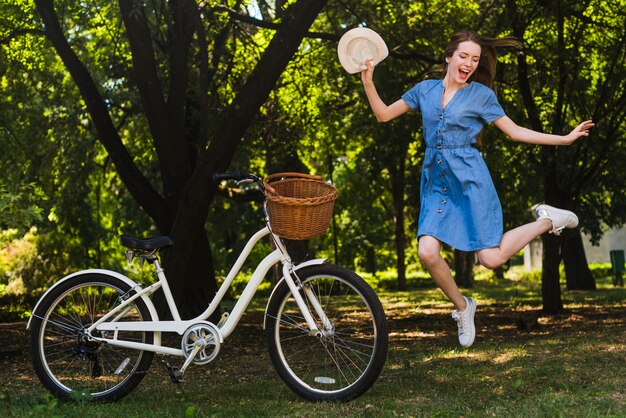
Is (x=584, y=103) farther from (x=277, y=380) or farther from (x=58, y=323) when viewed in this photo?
(x=58, y=323)

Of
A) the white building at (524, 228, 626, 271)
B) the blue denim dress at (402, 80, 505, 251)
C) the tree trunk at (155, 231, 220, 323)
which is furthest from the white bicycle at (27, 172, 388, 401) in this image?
the white building at (524, 228, 626, 271)

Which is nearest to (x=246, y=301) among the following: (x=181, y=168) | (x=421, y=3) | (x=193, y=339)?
(x=193, y=339)

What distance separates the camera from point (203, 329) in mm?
5375

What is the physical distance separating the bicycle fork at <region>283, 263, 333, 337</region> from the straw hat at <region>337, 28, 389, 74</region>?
134cm

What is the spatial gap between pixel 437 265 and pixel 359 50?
Answer: 1.45 meters

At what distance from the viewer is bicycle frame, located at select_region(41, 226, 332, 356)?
530cm

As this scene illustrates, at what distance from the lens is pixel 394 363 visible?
7.43 metres

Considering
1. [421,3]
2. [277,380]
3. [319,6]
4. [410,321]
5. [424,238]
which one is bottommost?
[410,321]

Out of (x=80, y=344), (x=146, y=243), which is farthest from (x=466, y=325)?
(x=80, y=344)

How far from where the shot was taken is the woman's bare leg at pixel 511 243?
5.32 meters

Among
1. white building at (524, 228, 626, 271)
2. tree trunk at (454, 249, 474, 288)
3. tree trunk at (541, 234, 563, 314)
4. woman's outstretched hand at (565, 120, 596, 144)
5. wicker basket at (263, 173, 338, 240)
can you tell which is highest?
woman's outstretched hand at (565, 120, 596, 144)

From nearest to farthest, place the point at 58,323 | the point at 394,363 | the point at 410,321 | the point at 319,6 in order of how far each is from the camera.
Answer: the point at 58,323, the point at 394,363, the point at 319,6, the point at 410,321

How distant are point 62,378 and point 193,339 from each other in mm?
1058

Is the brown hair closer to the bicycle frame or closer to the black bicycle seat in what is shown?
the bicycle frame
